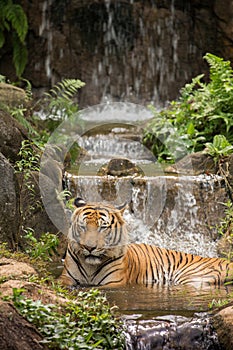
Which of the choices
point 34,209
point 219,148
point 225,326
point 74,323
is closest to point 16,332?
point 74,323

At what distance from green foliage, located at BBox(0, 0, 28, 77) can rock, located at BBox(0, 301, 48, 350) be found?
11.2m

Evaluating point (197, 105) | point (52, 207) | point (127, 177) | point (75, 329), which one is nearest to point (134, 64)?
point (197, 105)

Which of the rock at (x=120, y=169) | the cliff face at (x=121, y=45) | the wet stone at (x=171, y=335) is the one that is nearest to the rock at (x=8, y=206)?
the wet stone at (x=171, y=335)

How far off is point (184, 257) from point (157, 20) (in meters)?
10.4

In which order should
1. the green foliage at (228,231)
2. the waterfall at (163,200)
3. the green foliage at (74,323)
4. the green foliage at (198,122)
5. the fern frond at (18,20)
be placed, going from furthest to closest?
1. the fern frond at (18,20)
2. the green foliage at (198,122)
3. the waterfall at (163,200)
4. the green foliage at (228,231)
5. the green foliage at (74,323)

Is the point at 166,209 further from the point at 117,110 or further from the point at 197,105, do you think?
the point at 117,110

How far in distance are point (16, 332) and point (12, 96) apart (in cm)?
743

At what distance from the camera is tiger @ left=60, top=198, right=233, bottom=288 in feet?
27.4

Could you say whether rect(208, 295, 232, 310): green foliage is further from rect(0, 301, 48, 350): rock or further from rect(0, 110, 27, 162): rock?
rect(0, 110, 27, 162): rock

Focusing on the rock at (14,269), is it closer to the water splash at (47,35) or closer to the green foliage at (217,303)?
the green foliage at (217,303)

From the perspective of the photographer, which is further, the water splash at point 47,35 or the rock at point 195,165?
the water splash at point 47,35

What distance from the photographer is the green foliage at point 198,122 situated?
13664 millimetres

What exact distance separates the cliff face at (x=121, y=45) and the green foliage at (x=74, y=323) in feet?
39.0

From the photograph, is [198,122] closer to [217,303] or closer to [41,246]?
[41,246]
